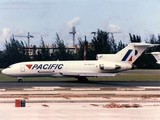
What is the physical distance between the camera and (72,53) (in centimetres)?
11812

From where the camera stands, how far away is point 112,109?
75.4 ft

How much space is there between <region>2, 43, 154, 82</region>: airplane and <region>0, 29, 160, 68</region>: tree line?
49.1 metres

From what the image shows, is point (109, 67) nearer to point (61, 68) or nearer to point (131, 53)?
point (131, 53)

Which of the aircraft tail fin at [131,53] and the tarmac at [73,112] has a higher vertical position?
the aircraft tail fin at [131,53]

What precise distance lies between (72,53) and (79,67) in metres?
64.1

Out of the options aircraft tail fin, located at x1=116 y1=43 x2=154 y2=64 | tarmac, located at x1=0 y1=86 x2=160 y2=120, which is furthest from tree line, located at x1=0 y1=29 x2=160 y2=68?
tarmac, located at x1=0 y1=86 x2=160 y2=120

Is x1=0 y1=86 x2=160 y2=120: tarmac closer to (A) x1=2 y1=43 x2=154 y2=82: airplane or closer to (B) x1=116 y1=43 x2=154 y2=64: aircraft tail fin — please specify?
(A) x1=2 y1=43 x2=154 y2=82: airplane

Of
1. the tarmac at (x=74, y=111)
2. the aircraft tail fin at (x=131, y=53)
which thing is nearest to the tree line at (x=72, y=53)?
the aircraft tail fin at (x=131, y=53)

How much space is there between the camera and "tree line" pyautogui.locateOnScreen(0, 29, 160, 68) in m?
107

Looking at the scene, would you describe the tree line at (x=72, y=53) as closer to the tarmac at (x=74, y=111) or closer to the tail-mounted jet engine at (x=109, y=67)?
the tail-mounted jet engine at (x=109, y=67)

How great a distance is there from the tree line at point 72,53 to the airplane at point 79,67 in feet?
161

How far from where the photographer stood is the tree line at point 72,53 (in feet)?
351

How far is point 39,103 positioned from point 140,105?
6.37 meters

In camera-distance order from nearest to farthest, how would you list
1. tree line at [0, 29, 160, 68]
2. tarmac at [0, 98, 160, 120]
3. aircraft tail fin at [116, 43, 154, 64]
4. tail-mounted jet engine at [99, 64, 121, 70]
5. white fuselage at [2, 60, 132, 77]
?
tarmac at [0, 98, 160, 120] < white fuselage at [2, 60, 132, 77] < tail-mounted jet engine at [99, 64, 121, 70] < aircraft tail fin at [116, 43, 154, 64] < tree line at [0, 29, 160, 68]
